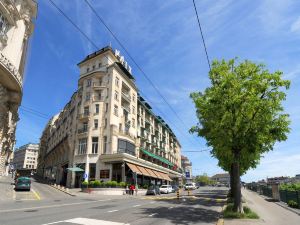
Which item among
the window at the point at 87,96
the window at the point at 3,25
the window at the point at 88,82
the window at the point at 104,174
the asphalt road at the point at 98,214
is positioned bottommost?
the asphalt road at the point at 98,214

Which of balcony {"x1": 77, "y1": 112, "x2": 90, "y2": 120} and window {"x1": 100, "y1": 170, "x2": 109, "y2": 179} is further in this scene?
balcony {"x1": 77, "y1": 112, "x2": 90, "y2": 120}

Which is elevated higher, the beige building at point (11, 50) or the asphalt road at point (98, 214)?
the beige building at point (11, 50)

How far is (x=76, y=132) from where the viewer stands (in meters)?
48.5

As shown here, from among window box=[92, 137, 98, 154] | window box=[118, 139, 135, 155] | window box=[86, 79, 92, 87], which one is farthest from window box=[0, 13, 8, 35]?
window box=[118, 139, 135, 155]

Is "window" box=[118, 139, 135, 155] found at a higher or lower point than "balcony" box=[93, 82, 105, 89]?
lower

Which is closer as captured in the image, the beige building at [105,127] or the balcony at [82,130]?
the beige building at [105,127]

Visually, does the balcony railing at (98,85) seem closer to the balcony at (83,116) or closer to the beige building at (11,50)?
the balcony at (83,116)

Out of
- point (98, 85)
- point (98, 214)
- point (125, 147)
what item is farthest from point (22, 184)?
point (98, 85)

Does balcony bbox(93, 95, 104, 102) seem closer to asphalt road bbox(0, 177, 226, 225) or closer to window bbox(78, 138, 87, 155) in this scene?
window bbox(78, 138, 87, 155)

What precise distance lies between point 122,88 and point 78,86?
8698 millimetres

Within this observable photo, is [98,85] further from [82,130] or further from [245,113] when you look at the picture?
[245,113]

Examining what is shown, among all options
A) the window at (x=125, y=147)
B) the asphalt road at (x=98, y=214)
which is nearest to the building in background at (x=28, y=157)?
the window at (x=125, y=147)

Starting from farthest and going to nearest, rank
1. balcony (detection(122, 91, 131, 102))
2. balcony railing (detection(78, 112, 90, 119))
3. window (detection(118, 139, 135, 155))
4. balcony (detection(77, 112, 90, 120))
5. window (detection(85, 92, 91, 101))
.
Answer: balcony (detection(122, 91, 131, 102)), window (detection(85, 92, 91, 101)), balcony railing (detection(78, 112, 90, 119)), balcony (detection(77, 112, 90, 120)), window (detection(118, 139, 135, 155))

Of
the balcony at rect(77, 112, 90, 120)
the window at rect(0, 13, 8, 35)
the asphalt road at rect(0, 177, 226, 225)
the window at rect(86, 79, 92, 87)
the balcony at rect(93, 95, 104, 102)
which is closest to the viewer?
the asphalt road at rect(0, 177, 226, 225)
